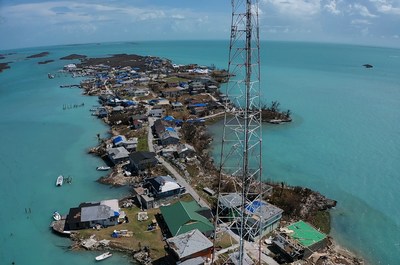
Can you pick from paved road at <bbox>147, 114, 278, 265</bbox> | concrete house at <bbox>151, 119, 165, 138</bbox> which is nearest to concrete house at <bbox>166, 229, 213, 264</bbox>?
paved road at <bbox>147, 114, 278, 265</bbox>

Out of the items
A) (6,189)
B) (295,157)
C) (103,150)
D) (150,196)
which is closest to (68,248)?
(150,196)

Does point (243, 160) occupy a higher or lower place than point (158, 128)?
higher

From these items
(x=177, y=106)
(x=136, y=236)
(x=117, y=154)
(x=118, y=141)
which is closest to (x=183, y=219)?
(x=136, y=236)

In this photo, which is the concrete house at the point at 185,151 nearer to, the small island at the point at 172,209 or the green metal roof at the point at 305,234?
the small island at the point at 172,209

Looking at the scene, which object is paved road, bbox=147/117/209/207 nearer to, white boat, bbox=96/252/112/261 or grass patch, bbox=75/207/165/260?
grass patch, bbox=75/207/165/260

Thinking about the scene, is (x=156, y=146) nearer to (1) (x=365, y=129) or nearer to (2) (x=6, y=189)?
(2) (x=6, y=189)

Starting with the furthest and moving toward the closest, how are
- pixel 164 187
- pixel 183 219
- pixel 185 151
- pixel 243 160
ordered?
1. pixel 185 151
2. pixel 164 187
3. pixel 183 219
4. pixel 243 160

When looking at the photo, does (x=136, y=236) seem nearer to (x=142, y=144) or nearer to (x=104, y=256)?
(x=104, y=256)
